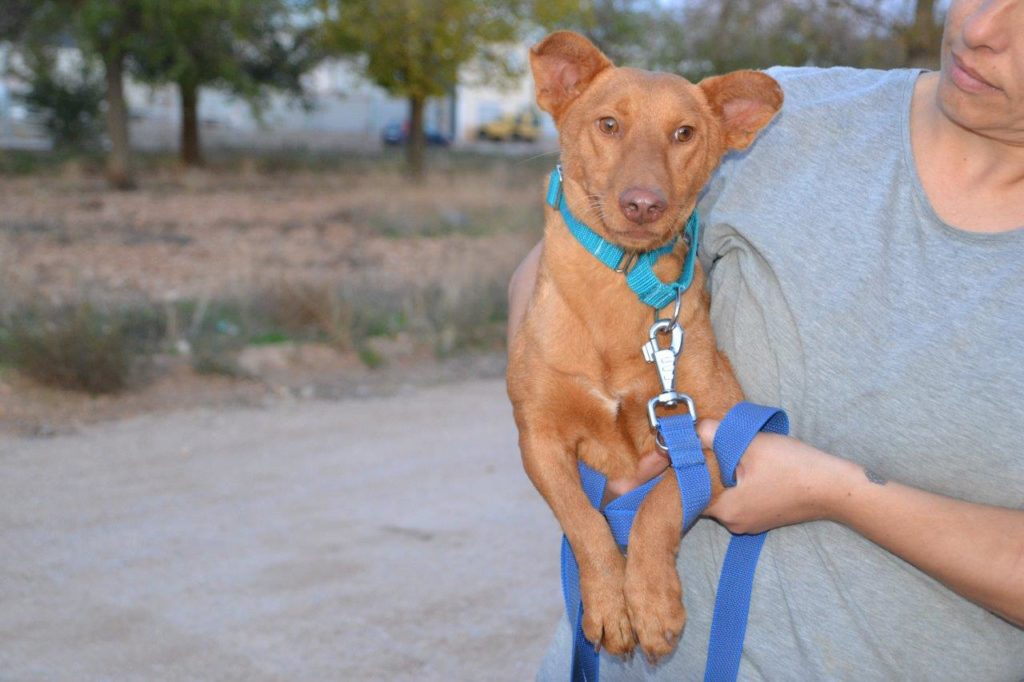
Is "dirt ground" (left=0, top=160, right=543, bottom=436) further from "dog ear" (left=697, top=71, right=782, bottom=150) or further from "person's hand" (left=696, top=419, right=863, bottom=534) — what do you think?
"person's hand" (left=696, top=419, right=863, bottom=534)

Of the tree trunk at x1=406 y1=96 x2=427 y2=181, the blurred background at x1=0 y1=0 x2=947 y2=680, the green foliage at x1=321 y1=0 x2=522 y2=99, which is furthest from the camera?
the tree trunk at x1=406 y1=96 x2=427 y2=181

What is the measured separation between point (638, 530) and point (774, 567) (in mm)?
316

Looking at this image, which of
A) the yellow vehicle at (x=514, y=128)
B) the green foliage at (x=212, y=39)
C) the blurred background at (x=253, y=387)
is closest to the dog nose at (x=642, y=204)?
the blurred background at (x=253, y=387)

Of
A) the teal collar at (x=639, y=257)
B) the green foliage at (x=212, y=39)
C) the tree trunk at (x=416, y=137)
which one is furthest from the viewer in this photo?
the tree trunk at (x=416, y=137)

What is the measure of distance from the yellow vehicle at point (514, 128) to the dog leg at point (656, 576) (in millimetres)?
51719

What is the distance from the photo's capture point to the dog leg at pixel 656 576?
2.31m

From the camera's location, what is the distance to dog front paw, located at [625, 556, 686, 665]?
2.31 m

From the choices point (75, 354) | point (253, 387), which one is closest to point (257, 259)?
point (253, 387)

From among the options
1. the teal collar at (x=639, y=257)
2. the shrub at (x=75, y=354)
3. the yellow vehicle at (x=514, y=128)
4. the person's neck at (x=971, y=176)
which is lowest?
the yellow vehicle at (x=514, y=128)

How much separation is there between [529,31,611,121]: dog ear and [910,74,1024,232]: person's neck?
0.95 m

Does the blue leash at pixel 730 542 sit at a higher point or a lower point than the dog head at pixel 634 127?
lower

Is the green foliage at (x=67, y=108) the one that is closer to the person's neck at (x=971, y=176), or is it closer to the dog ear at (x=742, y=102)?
the dog ear at (x=742, y=102)

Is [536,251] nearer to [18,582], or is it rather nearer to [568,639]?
[568,639]

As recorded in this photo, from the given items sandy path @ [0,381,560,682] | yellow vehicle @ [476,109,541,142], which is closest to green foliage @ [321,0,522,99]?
sandy path @ [0,381,560,682]
